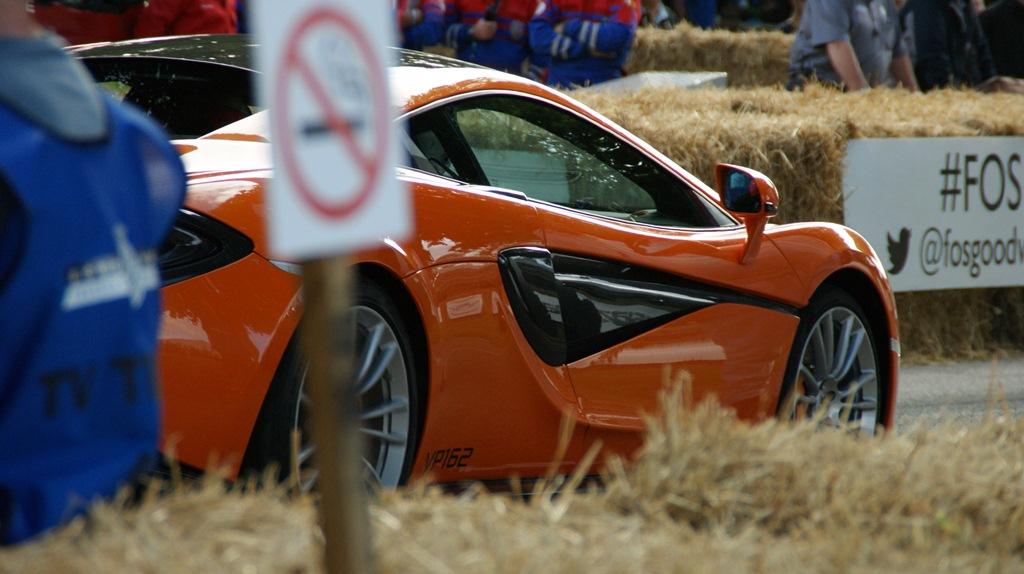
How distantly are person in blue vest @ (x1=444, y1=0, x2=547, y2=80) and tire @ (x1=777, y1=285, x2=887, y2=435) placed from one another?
530 centimetres

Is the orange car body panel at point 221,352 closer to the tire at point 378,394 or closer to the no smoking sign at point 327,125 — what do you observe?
the tire at point 378,394

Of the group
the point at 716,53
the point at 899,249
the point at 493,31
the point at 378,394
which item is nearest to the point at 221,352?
the point at 378,394

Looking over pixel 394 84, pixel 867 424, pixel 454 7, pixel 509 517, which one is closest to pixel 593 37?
pixel 454 7

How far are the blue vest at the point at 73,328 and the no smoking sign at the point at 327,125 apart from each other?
37 centimetres

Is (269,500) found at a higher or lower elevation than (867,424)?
higher

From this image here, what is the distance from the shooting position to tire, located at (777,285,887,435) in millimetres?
6336

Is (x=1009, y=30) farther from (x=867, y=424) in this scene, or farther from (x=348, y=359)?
(x=348, y=359)

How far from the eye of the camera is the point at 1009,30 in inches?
598

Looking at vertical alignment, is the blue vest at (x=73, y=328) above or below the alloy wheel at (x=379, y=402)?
above

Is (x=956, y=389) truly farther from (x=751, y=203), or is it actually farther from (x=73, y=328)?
(x=73, y=328)

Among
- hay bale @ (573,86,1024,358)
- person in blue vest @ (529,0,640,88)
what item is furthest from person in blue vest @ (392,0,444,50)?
hay bale @ (573,86,1024,358)

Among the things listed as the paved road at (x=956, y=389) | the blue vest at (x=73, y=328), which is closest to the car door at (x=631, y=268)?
the paved road at (x=956, y=389)

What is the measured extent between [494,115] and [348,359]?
127 inches

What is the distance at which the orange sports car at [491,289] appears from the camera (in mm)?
4223
